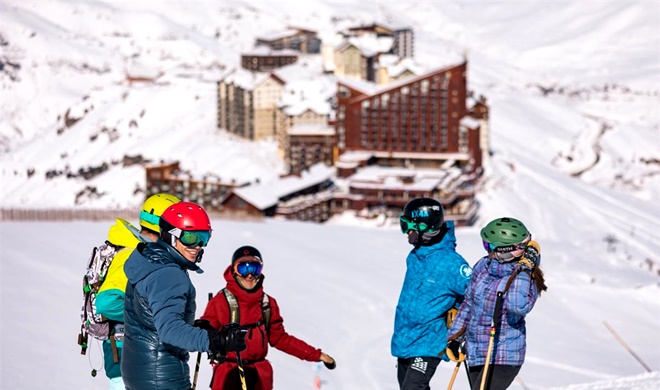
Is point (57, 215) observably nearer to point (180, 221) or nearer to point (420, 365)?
point (420, 365)

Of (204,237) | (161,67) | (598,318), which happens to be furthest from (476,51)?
(204,237)

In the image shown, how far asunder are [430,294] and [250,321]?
1594 mm

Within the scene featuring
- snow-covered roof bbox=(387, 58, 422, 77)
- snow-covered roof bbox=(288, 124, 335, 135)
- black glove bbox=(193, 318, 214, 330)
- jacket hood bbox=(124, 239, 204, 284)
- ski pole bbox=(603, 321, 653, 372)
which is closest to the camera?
jacket hood bbox=(124, 239, 204, 284)

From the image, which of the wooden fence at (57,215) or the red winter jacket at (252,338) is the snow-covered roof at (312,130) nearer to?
the wooden fence at (57,215)

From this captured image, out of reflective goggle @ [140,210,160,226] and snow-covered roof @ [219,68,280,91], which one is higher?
snow-covered roof @ [219,68,280,91]

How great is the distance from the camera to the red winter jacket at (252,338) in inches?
277

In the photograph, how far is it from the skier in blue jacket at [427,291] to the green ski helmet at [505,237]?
680 millimetres

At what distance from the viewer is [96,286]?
308 inches

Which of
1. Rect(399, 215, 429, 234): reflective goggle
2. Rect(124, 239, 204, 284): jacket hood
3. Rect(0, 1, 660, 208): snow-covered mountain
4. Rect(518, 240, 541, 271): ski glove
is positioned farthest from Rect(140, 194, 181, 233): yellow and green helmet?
Rect(0, 1, 660, 208): snow-covered mountain

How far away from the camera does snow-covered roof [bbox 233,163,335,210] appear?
68.2 meters

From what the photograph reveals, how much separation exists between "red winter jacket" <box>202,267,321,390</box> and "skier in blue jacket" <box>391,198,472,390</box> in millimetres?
925

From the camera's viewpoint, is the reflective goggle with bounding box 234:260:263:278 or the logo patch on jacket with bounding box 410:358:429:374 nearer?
the reflective goggle with bounding box 234:260:263:278

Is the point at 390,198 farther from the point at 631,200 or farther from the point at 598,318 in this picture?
the point at 598,318

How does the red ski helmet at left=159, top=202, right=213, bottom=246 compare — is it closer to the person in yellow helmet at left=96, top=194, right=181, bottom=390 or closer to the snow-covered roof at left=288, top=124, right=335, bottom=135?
the person in yellow helmet at left=96, top=194, right=181, bottom=390
